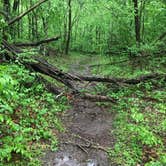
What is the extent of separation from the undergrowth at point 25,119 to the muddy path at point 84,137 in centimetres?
30

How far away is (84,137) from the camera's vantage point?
730 centimetres

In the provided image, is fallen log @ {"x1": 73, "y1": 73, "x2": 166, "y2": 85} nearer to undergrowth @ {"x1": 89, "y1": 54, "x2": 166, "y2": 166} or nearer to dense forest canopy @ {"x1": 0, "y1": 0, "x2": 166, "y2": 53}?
undergrowth @ {"x1": 89, "y1": 54, "x2": 166, "y2": 166}

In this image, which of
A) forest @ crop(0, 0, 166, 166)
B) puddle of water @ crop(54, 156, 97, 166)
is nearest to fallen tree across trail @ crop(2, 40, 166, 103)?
forest @ crop(0, 0, 166, 166)

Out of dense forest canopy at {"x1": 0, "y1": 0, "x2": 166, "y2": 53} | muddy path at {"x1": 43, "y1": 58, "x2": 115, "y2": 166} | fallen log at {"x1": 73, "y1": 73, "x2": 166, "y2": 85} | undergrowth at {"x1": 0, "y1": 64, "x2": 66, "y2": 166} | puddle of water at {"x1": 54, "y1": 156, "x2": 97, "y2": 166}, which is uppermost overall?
dense forest canopy at {"x1": 0, "y1": 0, "x2": 166, "y2": 53}

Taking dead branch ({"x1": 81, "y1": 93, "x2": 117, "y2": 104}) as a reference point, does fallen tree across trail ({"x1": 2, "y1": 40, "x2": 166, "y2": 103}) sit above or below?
above

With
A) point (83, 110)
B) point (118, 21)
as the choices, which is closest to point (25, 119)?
point (83, 110)

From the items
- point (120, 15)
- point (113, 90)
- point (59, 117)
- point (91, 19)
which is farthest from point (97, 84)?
point (91, 19)

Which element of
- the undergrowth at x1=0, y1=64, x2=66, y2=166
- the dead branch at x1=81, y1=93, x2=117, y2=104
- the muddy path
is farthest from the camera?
the dead branch at x1=81, y1=93, x2=117, y2=104

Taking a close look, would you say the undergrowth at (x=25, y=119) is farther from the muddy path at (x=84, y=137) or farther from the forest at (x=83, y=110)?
the muddy path at (x=84, y=137)

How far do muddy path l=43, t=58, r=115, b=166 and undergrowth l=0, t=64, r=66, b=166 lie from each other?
30cm

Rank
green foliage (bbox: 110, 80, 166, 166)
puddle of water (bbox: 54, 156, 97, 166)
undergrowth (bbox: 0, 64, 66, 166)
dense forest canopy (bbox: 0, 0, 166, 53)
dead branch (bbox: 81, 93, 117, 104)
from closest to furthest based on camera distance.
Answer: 1. undergrowth (bbox: 0, 64, 66, 166)
2. puddle of water (bbox: 54, 156, 97, 166)
3. green foliage (bbox: 110, 80, 166, 166)
4. dead branch (bbox: 81, 93, 117, 104)
5. dense forest canopy (bbox: 0, 0, 166, 53)

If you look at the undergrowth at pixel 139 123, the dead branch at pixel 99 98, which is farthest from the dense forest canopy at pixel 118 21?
the dead branch at pixel 99 98

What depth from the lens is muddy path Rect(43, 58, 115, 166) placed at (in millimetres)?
6172

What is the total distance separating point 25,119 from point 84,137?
67.2 inches
